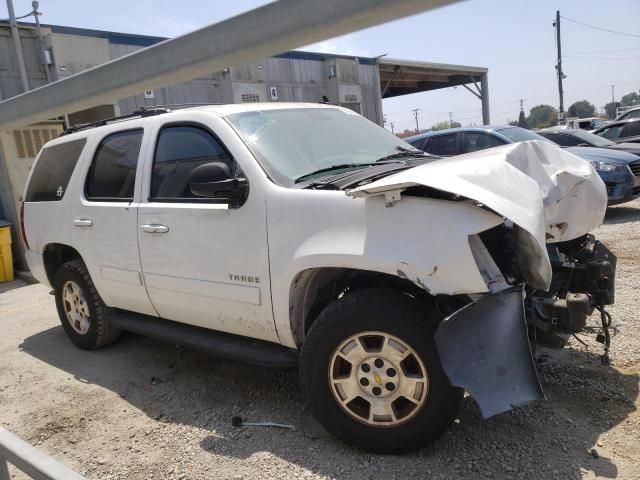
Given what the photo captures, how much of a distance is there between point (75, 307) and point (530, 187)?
4.08 meters

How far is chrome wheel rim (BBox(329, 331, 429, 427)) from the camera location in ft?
8.62

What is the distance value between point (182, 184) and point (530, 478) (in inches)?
107

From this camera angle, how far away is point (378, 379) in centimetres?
271


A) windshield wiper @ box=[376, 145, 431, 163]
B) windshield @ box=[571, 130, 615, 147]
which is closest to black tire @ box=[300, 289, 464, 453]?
windshield wiper @ box=[376, 145, 431, 163]

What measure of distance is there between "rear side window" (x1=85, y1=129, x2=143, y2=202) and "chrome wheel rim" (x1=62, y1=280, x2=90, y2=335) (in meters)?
0.94

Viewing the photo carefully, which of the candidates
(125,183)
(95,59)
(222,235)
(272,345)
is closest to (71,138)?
(125,183)

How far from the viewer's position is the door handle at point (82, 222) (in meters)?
4.26

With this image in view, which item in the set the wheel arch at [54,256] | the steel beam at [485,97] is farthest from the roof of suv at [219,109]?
the steel beam at [485,97]

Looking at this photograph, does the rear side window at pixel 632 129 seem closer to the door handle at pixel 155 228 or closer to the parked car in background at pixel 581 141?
the parked car in background at pixel 581 141

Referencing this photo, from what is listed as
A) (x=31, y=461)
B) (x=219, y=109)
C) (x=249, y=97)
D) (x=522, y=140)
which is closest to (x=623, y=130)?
(x=522, y=140)

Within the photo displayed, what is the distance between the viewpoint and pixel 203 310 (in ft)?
11.5

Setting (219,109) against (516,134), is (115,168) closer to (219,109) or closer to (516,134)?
(219,109)

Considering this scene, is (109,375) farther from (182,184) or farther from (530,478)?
(530,478)

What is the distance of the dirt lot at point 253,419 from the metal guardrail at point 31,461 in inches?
35.5
